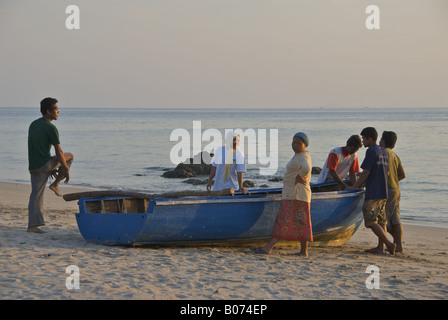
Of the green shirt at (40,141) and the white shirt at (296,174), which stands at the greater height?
the green shirt at (40,141)

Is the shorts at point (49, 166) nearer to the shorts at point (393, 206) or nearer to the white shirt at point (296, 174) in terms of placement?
the white shirt at point (296, 174)

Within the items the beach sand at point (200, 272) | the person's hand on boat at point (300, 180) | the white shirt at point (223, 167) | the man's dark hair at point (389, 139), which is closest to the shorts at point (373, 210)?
the beach sand at point (200, 272)

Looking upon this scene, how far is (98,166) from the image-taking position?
25.4 meters

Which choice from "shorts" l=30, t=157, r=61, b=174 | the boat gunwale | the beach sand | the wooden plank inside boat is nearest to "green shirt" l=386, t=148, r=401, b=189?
the boat gunwale

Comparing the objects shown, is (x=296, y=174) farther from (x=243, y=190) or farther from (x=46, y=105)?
(x=46, y=105)

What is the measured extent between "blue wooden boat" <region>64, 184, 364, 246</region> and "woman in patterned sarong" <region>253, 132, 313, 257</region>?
330mm

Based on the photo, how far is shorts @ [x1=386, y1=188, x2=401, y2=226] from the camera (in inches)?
307

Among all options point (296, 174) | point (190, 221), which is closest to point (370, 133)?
point (296, 174)

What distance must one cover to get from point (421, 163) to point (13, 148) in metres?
22.9

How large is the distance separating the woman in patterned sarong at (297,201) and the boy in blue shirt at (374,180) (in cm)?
94

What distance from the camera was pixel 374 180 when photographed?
24.9 feet

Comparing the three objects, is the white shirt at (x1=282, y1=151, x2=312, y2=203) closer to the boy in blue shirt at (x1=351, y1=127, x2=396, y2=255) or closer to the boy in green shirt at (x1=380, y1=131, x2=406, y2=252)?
the boy in blue shirt at (x1=351, y1=127, x2=396, y2=255)

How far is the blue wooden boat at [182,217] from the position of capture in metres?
7.13
